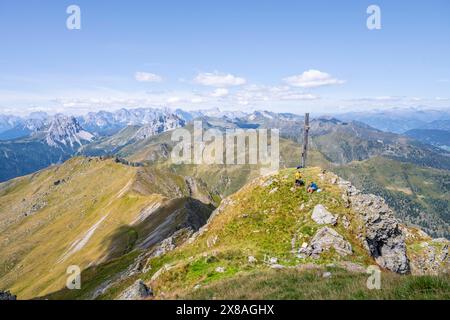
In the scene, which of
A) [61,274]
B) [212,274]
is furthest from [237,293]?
[61,274]

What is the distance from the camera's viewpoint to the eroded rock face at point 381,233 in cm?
3741

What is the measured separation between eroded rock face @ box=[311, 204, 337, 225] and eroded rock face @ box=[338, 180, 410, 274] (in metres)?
3.54

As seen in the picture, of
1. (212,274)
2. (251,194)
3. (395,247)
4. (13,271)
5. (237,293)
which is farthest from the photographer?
(13,271)

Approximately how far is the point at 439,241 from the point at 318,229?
76.9ft

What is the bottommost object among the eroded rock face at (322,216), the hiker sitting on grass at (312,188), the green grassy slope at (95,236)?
the green grassy slope at (95,236)

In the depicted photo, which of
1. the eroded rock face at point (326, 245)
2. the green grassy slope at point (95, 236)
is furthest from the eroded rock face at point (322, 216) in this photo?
the green grassy slope at point (95, 236)

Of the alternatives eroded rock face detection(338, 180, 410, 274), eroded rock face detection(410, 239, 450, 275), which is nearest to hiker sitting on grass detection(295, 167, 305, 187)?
eroded rock face detection(338, 180, 410, 274)

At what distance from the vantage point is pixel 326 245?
109ft

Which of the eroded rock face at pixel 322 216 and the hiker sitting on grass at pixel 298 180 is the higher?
the hiker sitting on grass at pixel 298 180

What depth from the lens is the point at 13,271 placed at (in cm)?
16400

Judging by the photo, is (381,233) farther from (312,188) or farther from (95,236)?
(95,236)

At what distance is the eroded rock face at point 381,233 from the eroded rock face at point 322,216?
3535 mm

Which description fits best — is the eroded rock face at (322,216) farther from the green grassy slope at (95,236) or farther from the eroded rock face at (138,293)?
the green grassy slope at (95,236)
